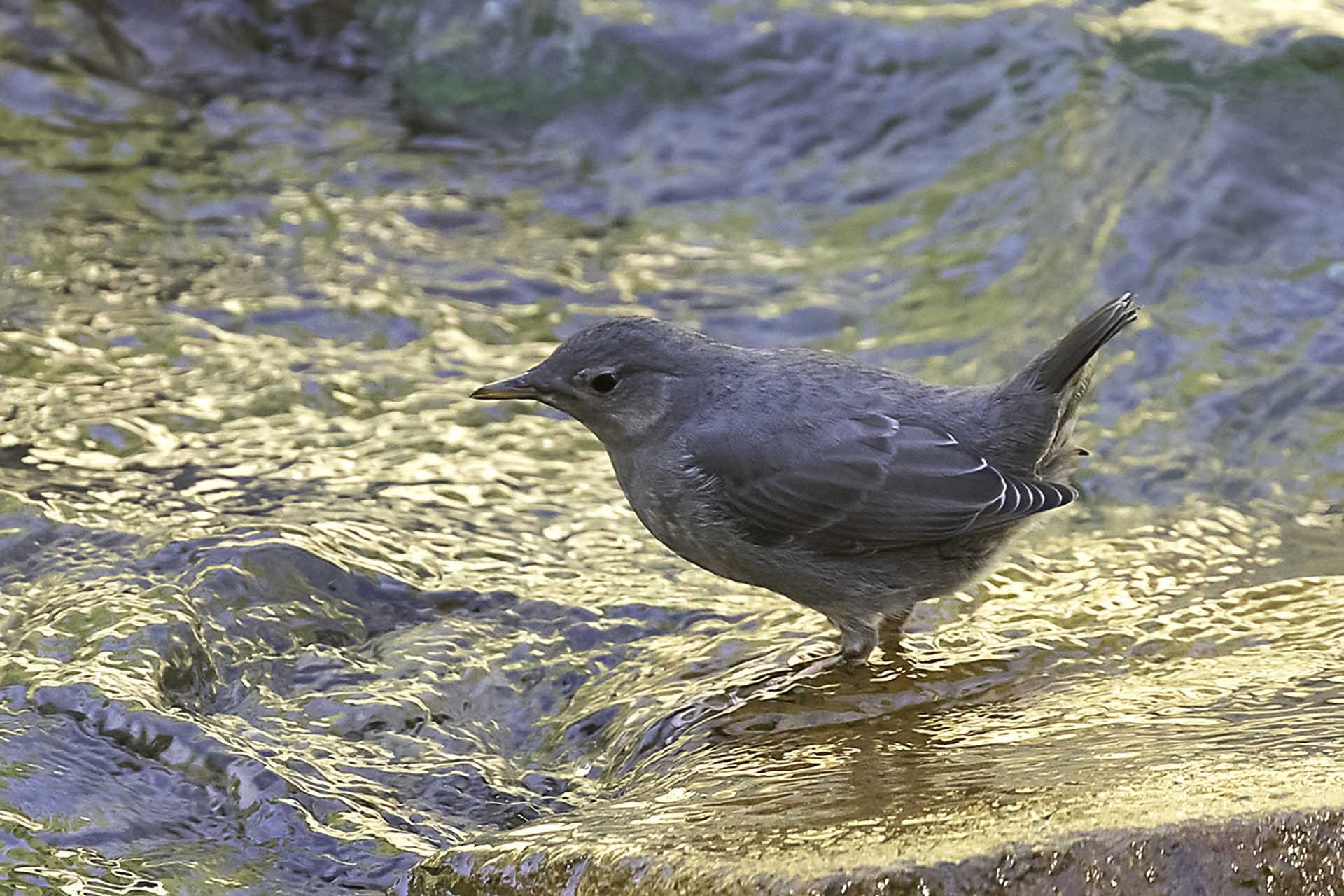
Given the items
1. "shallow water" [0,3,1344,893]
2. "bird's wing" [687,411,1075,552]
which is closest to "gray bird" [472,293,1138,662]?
"bird's wing" [687,411,1075,552]

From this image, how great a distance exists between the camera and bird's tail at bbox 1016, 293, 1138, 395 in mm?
3895

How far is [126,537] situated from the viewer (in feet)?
14.3

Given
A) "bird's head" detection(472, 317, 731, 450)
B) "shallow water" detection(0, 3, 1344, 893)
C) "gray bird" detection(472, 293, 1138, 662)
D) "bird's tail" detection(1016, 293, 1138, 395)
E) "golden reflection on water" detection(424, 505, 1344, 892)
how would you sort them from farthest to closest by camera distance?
1. "bird's head" detection(472, 317, 731, 450)
2. "gray bird" detection(472, 293, 1138, 662)
3. "bird's tail" detection(1016, 293, 1138, 395)
4. "shallow water" detection(0, 3, 1344, 893)
5. "golden reflection on water" detection(424, 505, 1344, 892)

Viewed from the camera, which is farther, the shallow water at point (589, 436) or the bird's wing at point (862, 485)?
the bird's wing at point (862, 485)

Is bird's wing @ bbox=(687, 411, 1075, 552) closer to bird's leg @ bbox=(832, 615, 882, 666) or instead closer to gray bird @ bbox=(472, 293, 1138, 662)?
gray bird @ bbox=(472, 293, 1138, 662)

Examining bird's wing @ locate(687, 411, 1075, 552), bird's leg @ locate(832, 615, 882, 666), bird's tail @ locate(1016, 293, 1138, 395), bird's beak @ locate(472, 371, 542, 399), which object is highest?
bird's tail @ locate(1016, 293, 1138, 395)

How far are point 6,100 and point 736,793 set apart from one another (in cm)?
620

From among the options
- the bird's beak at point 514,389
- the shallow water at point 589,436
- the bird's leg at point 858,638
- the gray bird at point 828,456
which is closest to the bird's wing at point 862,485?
the gray bird at point 828,456

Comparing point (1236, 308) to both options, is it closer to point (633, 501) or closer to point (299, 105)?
point (633, 501)

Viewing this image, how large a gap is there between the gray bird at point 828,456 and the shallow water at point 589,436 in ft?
0.75

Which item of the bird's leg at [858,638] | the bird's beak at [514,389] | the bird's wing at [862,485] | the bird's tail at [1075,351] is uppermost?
the bird's tail at [1075,351]

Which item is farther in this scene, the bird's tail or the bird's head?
the bird's head

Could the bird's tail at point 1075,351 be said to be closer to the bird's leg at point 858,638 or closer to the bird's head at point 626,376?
→ the bird's leg at point 858,638

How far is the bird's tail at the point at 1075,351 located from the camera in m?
3.89
